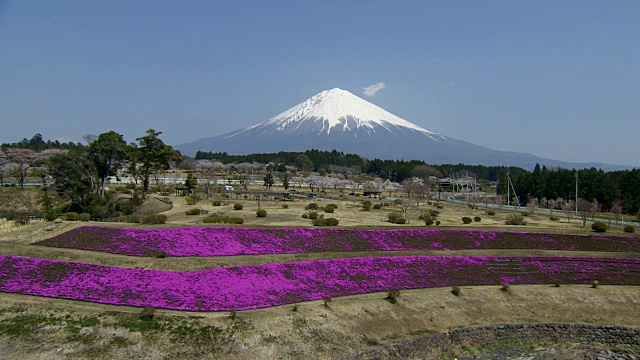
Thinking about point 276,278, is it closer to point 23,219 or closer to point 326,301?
point 326,301

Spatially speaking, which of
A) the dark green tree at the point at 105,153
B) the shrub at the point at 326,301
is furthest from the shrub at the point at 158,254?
the dark green tree at the point at 105,153

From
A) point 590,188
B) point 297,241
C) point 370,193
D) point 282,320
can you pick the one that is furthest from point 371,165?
point 282,320

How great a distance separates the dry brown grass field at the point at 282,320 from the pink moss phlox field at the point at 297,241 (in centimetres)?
149

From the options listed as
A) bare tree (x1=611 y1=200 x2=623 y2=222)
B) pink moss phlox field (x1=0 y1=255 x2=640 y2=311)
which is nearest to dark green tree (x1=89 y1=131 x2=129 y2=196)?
pink moss phlox field (x1=0 y1=255 x2=640 y2=311)

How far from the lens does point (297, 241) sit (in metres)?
37.8

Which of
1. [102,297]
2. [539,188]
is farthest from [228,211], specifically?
[539,188]

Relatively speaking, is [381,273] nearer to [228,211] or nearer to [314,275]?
[314,275]

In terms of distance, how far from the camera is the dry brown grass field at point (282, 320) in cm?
2155

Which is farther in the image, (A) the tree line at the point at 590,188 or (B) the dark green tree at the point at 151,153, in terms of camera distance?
(A) the tree line at the point at 590,188

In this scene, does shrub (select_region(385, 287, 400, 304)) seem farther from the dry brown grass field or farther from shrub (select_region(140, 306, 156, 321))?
shrub (select_region(140, 306, 156, 321))

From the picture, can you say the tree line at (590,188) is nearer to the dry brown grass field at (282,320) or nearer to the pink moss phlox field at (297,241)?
the pink moss phlox field at (297,241)

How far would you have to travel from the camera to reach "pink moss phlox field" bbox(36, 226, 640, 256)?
33.6 m

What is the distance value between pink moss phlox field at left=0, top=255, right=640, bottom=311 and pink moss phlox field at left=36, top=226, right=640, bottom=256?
137 inches

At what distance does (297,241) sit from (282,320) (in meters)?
13.1
